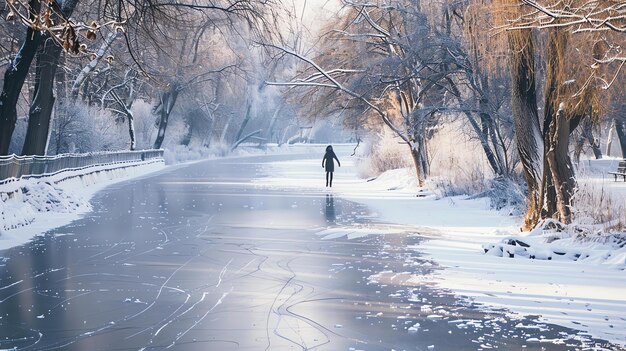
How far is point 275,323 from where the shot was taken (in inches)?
382

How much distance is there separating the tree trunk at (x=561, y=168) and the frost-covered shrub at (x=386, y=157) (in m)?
25.4

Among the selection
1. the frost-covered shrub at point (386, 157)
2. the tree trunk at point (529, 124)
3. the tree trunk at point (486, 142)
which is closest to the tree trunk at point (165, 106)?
the frost-covered shrub at point (386, 157)

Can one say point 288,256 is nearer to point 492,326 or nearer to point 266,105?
point 492,326

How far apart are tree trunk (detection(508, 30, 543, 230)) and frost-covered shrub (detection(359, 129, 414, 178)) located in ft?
80.1

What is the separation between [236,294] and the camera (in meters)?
11.6

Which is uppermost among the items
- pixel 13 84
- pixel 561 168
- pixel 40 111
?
pixel 13 84

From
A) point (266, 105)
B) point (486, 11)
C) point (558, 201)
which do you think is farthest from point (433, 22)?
point (266, 105)

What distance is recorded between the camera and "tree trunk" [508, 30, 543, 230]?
17.6 metres

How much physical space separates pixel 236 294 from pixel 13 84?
1503 centimetres

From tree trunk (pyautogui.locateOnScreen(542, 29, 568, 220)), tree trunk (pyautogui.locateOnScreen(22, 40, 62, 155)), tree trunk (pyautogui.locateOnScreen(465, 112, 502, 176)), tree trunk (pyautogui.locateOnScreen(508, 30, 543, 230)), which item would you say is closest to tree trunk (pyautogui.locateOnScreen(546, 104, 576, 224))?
tree trunk (pyautogui.locateOnScreen(542, 29, 568, 220))

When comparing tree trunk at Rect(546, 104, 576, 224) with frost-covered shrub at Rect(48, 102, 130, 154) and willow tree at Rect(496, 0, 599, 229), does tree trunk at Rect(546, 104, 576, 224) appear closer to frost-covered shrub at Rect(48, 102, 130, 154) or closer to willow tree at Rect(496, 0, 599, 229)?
willow tree at Rect(496, 0, 599, 229)

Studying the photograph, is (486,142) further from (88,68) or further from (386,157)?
(88,68)

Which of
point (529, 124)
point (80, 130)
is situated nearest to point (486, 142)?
point (529, 124)

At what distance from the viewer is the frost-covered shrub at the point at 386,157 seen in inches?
1756
